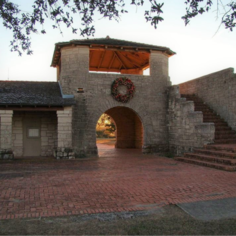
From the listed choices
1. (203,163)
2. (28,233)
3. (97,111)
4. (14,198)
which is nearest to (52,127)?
(97,111)

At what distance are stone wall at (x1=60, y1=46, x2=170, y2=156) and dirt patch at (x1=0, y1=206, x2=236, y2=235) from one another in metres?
9.33

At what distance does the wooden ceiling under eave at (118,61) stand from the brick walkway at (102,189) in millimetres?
8915

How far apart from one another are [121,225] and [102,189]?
2421mm

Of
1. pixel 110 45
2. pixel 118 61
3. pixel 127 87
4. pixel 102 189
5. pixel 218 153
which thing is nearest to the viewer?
pixel 102 189

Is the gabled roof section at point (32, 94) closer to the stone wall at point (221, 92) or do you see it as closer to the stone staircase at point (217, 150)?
the stone staircase at point (217, 150)

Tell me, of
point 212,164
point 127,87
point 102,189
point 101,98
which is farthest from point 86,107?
point 102,189

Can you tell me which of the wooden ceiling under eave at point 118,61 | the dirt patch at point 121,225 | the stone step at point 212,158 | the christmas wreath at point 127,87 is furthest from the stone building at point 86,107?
the dirt patch at point 121,225

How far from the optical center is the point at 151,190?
6.69 meters

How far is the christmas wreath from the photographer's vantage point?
1447 centimetres

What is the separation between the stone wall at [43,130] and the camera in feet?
47.2

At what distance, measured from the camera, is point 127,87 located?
14.6 metres

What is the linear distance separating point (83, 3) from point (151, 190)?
455cm

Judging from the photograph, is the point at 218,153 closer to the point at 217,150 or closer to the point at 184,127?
the point at 217,150

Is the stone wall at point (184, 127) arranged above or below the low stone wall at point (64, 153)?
above
